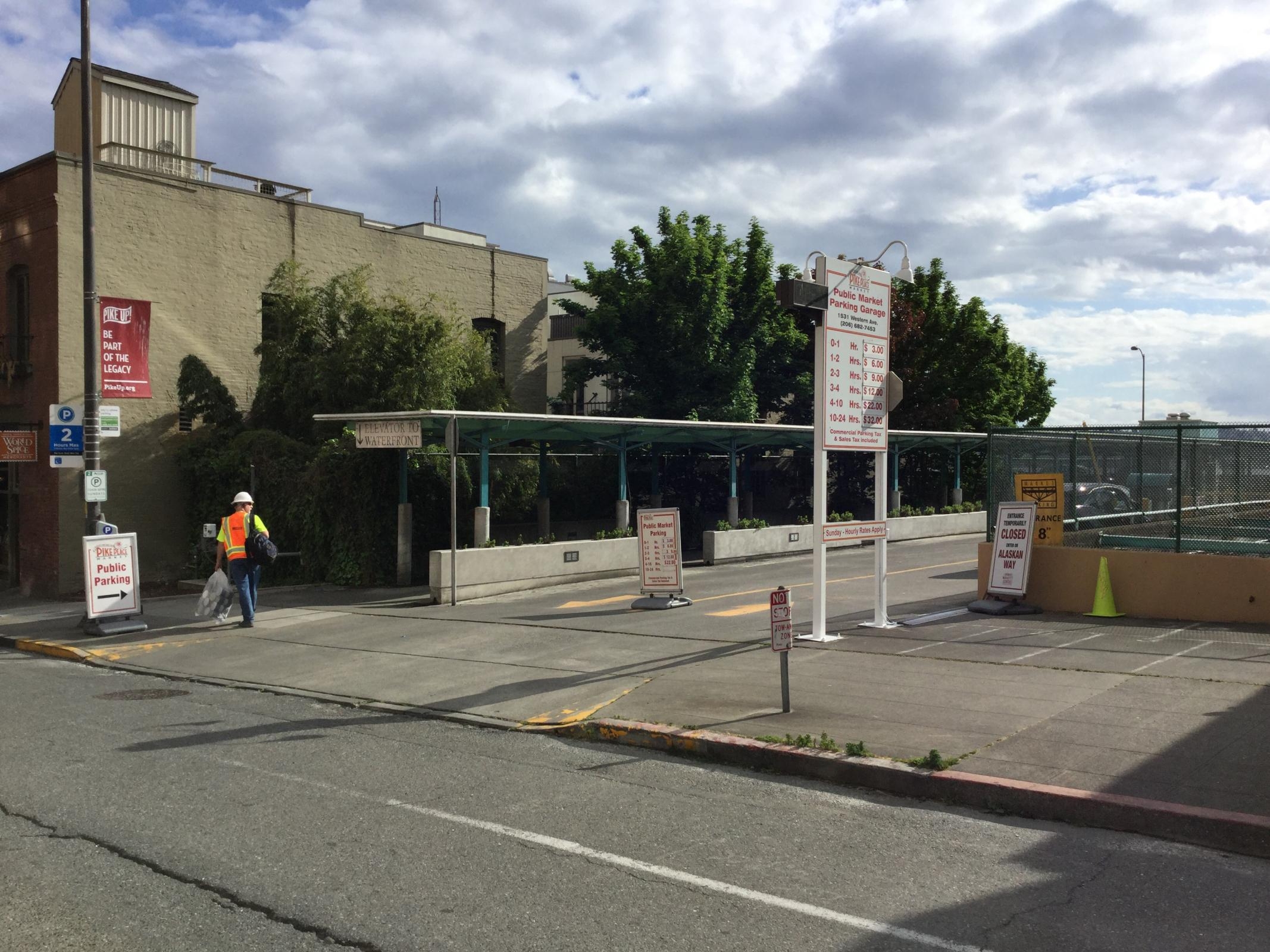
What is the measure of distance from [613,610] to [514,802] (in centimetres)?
923

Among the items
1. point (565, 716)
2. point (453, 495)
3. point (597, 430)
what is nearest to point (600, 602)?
point (453, 495)

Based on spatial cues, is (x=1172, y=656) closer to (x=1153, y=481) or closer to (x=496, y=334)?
(x=1153, y=481)

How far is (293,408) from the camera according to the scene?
78.5 feet

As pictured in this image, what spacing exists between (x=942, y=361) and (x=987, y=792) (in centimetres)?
3447

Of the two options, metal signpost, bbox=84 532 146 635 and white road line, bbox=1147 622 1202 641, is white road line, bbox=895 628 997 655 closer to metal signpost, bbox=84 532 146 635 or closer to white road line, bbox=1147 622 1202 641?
white road line, bbox=1147 622 1202 641

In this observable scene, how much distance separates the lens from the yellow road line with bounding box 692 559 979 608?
56.7ft

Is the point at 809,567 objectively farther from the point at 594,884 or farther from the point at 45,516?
the point at 594,884

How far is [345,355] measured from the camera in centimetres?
2319

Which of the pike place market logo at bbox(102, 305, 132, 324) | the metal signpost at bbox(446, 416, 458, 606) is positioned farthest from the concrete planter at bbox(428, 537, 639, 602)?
the pike place market logo at bbox(102, 305, 132, 324)

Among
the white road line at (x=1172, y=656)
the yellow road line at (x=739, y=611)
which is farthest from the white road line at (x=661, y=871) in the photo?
the yellow road line at (x=739, y=611)

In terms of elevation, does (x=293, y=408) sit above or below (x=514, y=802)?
above

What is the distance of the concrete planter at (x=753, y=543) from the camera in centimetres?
2297

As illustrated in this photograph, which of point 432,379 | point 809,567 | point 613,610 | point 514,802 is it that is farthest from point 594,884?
point 432,379

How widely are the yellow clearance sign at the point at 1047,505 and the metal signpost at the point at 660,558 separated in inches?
192
